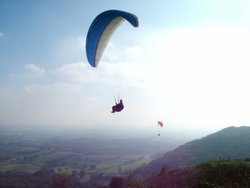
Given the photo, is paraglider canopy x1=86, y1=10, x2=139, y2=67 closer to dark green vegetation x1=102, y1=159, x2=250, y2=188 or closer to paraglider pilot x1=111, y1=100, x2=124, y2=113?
paraglider pilot x1=111, y1=100, x2=124, y2=113

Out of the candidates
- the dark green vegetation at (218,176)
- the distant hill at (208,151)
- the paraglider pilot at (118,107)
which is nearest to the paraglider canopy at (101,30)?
the paraglider pilot at (118,107)

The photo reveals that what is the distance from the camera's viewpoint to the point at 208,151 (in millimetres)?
109500

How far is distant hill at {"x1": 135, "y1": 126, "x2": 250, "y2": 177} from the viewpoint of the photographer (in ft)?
324

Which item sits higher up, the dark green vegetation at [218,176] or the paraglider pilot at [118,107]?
the paraglider pilot at [118,107]

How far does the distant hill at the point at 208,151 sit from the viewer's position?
98.8m

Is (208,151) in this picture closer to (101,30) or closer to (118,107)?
(118,107)

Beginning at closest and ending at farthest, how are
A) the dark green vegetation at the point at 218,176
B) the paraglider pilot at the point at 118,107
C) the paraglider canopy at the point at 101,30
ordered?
the dark green vegetation at the point at 218,176 < the paraglider canopy at the point at 101,30 < the paraglider pilot at the point at 118,107

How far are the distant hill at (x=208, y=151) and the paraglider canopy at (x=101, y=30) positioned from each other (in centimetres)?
7982

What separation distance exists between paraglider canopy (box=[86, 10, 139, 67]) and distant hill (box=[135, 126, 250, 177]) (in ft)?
262

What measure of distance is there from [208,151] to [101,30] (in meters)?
99.8

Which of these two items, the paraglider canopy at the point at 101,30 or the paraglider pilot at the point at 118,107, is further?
the paraglider pilot at the point at 118,107

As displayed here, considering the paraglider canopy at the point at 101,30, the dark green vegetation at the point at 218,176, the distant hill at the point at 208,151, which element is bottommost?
the dark green vegetation at the point at 218,176

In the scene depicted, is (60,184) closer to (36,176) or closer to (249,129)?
(36,176)

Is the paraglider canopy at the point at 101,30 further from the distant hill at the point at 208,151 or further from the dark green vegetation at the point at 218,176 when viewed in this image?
the distant hill at the point at 208,151
